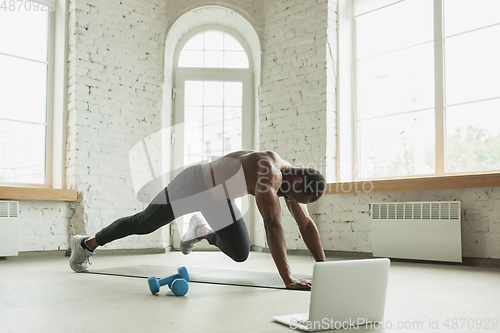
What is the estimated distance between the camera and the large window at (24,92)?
14.8 feet

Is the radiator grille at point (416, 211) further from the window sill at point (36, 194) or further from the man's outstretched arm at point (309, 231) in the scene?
the window sill at point (36, 194)

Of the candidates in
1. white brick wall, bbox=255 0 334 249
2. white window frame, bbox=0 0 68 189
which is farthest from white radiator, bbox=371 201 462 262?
white window frame, bbox=0 0 68 189

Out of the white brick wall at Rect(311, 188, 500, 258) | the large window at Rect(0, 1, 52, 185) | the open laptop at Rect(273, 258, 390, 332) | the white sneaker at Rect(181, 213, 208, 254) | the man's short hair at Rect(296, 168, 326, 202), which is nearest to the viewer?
the open laptop at Rect(273, 258, 390, 332)

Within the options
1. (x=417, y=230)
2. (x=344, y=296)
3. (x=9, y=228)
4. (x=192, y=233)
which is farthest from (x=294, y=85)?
(x=344, y=296)

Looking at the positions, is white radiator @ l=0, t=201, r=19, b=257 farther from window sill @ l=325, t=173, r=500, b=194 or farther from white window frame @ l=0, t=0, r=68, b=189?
window sill @ l=325, t=173, r=500, b=194

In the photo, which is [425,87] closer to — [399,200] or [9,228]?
[399,200]

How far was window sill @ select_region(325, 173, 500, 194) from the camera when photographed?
3647 millimetres

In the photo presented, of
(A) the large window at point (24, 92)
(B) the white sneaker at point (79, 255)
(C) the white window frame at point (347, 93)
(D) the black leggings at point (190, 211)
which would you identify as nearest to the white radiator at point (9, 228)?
(A) the large window at point (24, 92)

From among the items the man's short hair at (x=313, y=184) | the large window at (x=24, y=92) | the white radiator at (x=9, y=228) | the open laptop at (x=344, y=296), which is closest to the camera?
the open laptop at (x=344, y=296)

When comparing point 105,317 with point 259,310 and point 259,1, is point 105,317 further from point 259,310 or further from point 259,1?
point 259,1

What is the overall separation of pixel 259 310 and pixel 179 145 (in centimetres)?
377

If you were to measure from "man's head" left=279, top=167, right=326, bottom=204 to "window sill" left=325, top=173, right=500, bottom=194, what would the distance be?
1.90m

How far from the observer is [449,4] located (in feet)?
14.4

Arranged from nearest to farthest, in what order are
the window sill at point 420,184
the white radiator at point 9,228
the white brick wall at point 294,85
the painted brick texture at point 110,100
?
the window sill at point 420,184
the white radiator at point 9,228
the painted brick texture at point 110,100
the white brick wall at point 294,85
